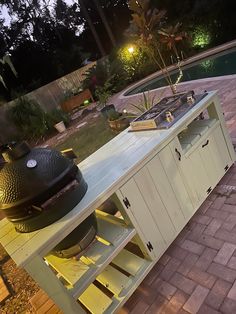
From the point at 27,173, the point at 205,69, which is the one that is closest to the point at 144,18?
the point at 27,173

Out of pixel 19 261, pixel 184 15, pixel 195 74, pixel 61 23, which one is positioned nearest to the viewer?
pixel 19 261

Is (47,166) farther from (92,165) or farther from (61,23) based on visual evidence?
(61,23)

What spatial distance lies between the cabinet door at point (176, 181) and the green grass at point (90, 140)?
12.7 ft

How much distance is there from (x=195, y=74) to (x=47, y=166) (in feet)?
35.1

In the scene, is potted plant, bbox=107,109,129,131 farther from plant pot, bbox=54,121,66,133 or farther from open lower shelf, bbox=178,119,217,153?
plant pot, bbox=54,121,66,133

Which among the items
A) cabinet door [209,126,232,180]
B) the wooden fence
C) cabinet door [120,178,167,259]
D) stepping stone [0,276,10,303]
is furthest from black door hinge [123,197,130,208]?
the wooden fence

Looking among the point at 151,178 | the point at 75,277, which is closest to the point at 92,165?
the point at 151,178

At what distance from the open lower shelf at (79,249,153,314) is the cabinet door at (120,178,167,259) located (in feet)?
0.52

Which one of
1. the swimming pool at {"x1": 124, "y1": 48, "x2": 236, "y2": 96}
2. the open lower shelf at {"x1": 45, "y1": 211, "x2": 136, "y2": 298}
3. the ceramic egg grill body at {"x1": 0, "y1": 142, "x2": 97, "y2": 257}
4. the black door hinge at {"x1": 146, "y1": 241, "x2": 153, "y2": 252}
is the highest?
the ceramic egg grill body at {"x1": 0, "y1": 142, "x2": 97, "y2": 257}

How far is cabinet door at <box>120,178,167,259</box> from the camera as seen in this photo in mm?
2148

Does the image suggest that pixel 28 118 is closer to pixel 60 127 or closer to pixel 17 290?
pixel 60 127

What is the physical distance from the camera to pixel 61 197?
5.99 ft

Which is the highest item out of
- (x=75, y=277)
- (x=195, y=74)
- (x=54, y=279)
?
(x=54, y=279)

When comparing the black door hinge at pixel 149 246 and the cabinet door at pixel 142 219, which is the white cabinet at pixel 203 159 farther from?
the black door hinge at pixel 149 246
